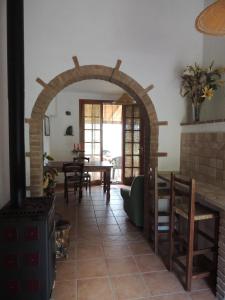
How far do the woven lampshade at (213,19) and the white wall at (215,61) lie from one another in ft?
4.64

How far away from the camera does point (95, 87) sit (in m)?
5.97

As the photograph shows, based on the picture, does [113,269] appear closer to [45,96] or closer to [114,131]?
[45,96]

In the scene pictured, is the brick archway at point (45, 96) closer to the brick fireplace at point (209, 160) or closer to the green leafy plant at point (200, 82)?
the green leafy plant at point (200, 82)

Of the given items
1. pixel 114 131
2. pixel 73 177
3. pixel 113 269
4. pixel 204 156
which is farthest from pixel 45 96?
pixel 114 131

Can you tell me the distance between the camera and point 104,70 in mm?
2973

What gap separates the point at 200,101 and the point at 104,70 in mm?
1309

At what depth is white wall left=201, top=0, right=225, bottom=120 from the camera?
114 inches

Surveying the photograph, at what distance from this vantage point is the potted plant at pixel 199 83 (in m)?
2.85

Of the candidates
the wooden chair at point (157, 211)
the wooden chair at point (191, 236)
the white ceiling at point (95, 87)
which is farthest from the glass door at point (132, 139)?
the wooden chair at point (191, 236)

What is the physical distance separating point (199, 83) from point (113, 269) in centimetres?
248

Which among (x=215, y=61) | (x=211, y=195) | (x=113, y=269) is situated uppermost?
(x=215, y=61)

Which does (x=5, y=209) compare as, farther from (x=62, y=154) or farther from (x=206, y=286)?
(x=62, y=154)

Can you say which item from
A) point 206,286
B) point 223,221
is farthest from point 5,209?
point 206,286

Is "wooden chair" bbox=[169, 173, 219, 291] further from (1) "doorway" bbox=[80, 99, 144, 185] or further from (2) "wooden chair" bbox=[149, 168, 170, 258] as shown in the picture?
(1) "doorway" bbox=[80, 99, 144, 185]
